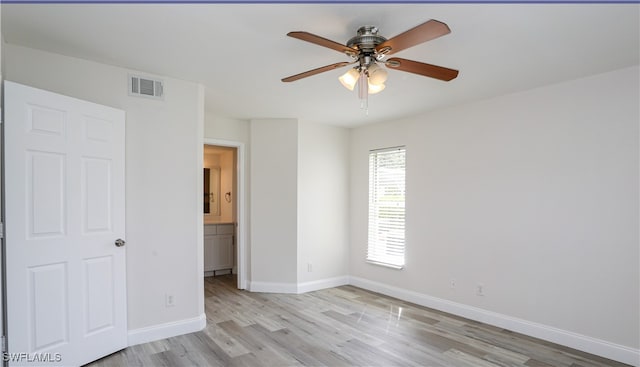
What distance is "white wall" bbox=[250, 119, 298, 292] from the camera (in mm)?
5043

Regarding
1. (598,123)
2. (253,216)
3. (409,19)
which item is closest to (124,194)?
(253,216)

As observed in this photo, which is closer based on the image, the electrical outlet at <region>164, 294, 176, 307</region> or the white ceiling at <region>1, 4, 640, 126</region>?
the white ceiling at <region>1, 4, 640, 126</region>

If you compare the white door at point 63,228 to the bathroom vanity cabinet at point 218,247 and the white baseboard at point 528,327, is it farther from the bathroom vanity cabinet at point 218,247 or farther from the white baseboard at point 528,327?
the white baseboard at point 528,327

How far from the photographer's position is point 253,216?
508 centimetres

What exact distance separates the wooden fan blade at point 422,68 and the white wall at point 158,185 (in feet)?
7.20

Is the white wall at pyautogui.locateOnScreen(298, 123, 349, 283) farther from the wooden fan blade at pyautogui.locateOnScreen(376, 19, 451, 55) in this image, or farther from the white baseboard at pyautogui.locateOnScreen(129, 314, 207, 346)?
the wooden fan blade at pyautogui.locateOnScreen(376, 19, 451, 55)

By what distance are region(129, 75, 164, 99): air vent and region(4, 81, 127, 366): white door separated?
279 millimetres

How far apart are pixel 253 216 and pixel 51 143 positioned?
2.80 meters

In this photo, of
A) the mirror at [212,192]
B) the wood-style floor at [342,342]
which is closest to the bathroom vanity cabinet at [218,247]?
the mirror at [212,192]

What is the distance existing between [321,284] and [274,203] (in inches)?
57.0

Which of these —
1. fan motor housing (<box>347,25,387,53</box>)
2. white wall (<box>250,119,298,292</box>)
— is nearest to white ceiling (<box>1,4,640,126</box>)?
fan motor housing (<box>347,25,387,53</box>)

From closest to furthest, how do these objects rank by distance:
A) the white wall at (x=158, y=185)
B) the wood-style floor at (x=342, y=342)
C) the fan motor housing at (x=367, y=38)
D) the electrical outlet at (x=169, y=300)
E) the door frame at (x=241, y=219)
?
the fan motor housing at (x=367, y=38), the wood-style floor at (x=342, y=342), the white wall at (x=158, y=185), the electrical outlet at (x=169, y=300), the door frame at (x=241, y=219)

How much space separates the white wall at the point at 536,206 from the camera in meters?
3.05

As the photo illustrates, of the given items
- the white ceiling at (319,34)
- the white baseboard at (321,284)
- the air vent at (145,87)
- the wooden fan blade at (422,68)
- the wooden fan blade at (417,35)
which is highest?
the white ceiling at (319,34)
